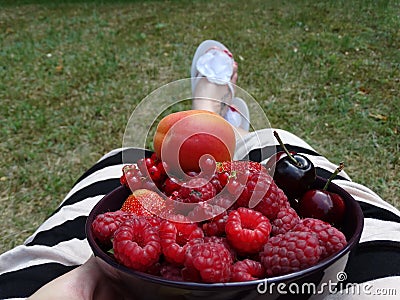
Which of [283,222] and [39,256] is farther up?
[283,222]

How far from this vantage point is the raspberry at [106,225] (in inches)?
25.9

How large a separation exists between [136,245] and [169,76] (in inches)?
86.0

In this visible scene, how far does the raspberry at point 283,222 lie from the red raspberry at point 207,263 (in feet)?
0.31

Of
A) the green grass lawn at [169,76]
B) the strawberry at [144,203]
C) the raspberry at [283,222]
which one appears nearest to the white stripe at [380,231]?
the raspberry at [283,222]

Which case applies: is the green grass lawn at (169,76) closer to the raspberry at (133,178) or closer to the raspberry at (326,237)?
the raspberry at (133,178)

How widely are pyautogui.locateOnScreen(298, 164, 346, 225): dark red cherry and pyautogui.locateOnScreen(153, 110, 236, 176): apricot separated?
143 mm

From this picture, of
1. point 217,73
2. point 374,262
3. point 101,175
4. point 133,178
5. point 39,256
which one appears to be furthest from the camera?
point 217,73

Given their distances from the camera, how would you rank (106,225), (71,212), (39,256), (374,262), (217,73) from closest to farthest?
1. (106,225)
2. (374,262)
3. (39,256)
4. (71,212)
5. (217,73)

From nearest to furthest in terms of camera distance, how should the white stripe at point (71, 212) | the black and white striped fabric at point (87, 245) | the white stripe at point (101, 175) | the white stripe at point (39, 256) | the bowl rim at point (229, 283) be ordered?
the bowl rim at point (229, 283)
the black and white striped fabric at point (87, 245)
the white stripe at point (39, 256)
the white stripe at point (71, 212)
the white stripe at point (101, 175)

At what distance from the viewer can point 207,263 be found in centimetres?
56

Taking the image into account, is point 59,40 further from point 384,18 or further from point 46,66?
point 384,18

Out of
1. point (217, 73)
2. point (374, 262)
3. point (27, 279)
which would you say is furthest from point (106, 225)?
point (217, 73)

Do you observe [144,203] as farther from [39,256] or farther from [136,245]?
[39,256]

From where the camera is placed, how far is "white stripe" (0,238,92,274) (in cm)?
100
